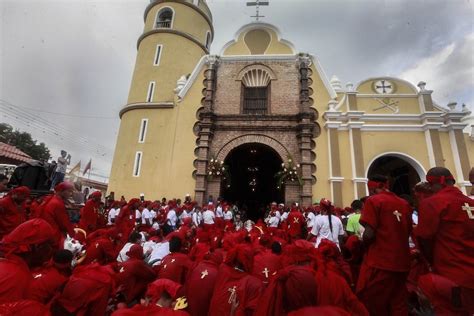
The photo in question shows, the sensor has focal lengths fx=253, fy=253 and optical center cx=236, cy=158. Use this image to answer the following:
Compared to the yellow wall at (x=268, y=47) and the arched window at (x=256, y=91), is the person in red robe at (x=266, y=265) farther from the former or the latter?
the yellow wall at (x=268, y=47)

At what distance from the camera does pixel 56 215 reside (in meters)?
4.51

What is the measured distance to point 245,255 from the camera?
9.55 feet

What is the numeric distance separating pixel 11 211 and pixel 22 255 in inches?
143

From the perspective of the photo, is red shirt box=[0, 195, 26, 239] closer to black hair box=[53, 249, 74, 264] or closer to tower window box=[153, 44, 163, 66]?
black hair box=[53, 249, 74, 264]

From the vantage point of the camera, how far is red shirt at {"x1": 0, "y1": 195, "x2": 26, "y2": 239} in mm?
4902

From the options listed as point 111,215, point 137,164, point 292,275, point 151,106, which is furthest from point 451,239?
point 151,106

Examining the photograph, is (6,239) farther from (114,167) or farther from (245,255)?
(114,167)

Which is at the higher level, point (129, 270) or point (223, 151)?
point (223, 151)

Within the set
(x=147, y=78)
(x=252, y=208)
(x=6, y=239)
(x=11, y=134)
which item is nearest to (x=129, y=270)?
(x=6, y=239)

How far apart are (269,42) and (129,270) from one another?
675 inches

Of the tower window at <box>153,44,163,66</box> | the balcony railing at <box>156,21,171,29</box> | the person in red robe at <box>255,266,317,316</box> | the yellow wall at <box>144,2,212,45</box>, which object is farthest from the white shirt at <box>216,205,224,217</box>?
the balcony railing at <box>156,21,171,29</box>

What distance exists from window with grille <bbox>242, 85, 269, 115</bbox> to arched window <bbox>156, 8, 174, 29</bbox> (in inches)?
325

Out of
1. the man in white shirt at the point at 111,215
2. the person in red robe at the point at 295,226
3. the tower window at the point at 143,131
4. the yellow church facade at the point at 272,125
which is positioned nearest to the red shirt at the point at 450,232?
the person in red robe at the point at 295,226

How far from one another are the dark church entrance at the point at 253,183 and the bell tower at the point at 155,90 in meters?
6.03
